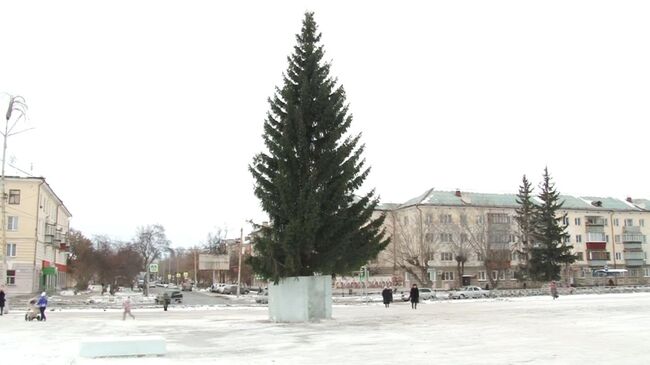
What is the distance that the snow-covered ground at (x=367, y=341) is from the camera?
1468cm

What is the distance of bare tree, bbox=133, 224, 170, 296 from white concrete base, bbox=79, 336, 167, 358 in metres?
72.2

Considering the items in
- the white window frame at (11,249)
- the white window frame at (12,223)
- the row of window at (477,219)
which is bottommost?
the white window frame at (11,249)

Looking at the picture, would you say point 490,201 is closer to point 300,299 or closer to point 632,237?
point 632,237

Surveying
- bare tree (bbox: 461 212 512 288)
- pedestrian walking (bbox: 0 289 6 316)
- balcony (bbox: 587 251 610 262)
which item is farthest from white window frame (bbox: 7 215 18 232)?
balcony (bbox: 587 251 610 262)

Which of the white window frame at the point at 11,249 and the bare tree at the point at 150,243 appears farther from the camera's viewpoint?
the bare tree at the point at 150,243

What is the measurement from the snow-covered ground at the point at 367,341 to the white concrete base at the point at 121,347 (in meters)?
0.32

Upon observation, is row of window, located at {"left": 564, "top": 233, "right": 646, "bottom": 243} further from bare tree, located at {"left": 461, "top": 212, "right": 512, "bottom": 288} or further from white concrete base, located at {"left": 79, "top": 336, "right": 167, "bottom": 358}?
white concrete base, located at {"left": 79, "top": 336, "right": 167, "bottom": 358}

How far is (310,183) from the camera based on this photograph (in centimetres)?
2791

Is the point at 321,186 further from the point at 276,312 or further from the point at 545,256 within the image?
the point at 545,256

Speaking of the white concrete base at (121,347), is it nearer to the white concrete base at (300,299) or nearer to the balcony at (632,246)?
the white concrete base at (300,299)

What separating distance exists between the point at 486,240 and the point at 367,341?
60392 mm

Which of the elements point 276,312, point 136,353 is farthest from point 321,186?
point 136,353

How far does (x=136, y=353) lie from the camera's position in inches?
601

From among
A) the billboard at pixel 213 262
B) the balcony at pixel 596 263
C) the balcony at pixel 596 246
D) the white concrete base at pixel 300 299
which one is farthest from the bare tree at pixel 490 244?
the white concrete base at pixel 300 299
